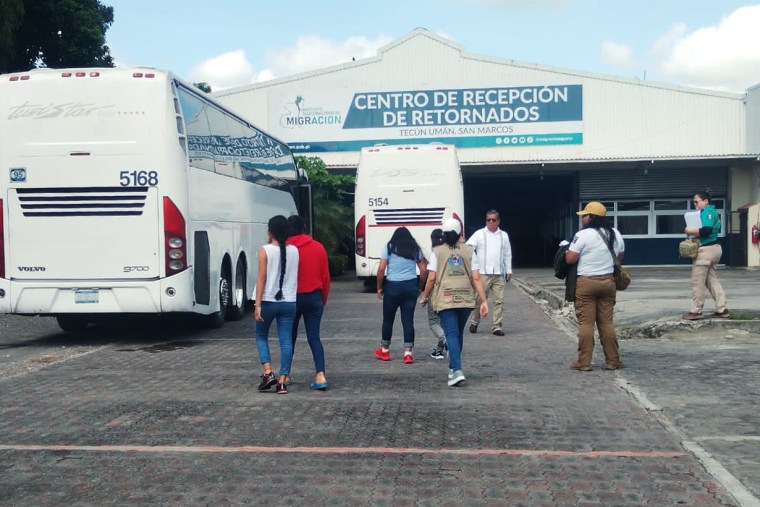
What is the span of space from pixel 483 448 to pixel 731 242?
30541 mm

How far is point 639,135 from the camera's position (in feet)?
114

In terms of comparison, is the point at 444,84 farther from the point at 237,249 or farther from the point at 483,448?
the point at 483,448

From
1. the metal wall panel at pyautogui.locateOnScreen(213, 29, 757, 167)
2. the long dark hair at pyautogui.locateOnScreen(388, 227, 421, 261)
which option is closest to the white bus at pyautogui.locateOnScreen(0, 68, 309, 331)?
the long dark hair at pyautogui.locateOnScreen(388, 227, 421, 261)

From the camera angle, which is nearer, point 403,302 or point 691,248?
point 403,302

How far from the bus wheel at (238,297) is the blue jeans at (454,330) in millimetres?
7247

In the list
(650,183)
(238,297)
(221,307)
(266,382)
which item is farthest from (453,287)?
(650,183)

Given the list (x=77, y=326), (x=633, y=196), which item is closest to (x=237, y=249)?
(x=77, y=326)

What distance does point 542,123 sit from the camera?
35000 millimetres

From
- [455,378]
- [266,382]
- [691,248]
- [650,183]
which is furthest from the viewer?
[650,183]

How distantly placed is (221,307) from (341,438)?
8614 mm

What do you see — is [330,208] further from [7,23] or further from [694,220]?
[694,220]

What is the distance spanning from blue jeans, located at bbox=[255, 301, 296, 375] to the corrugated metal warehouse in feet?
85.1

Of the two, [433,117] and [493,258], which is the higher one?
[433,117]

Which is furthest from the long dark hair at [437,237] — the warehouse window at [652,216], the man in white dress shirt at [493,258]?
the warehouse window at [652,216]
